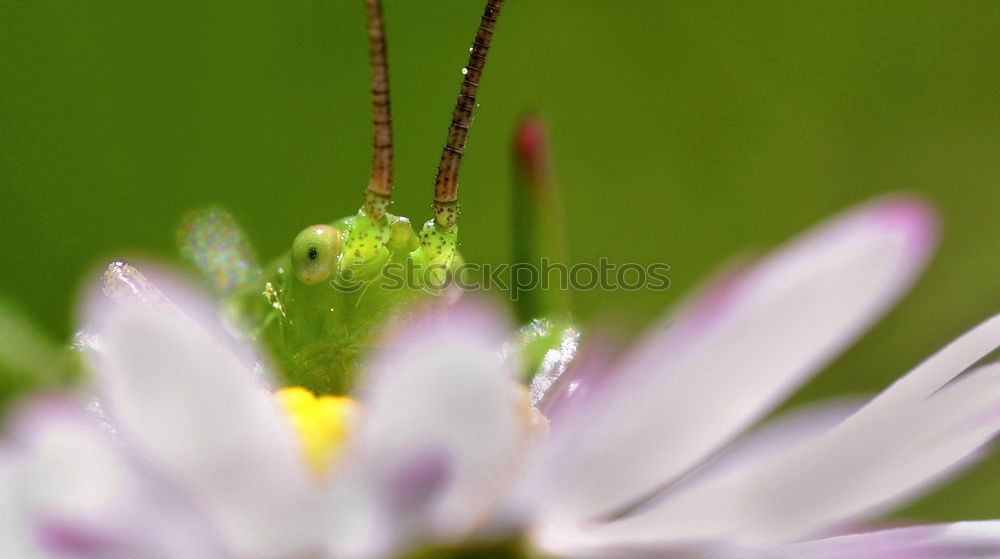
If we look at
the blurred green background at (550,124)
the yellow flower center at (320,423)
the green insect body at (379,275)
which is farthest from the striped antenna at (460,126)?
the blurred green background at (550,124)

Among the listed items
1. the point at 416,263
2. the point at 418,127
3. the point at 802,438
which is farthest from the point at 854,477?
the point at 418,127

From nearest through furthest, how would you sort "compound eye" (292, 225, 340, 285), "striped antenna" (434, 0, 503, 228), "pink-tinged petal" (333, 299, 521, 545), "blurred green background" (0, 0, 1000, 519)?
"pink-tinged petal" (333, 299, 521, 545), "striped antenna" (434, 0, 503, 228), "compound eye" (292, 225, 340, 285), "blurred green background" (0, 0, 1000, 519)

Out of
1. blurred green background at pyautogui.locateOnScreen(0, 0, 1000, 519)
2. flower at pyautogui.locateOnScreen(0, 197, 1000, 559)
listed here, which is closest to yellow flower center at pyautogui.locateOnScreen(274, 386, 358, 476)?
flower at pyautogui.locateOnScreen(0, 197, 1000, 559)

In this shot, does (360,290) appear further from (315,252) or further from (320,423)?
(320,423)

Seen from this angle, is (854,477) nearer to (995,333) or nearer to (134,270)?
(995,333)

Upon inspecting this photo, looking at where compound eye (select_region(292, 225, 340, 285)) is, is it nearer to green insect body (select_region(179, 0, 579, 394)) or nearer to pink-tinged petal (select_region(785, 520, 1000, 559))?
green insect body (select_region(179, 0, 579, 394))

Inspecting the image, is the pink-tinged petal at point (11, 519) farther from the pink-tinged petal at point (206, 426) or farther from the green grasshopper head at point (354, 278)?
the green grasshopper head at point (354, 278)
